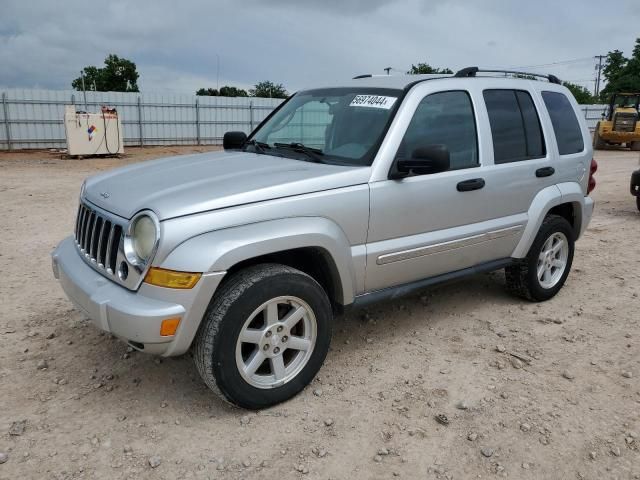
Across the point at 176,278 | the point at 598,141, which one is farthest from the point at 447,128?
the point at 598,141

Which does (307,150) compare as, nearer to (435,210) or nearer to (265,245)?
(435,210)

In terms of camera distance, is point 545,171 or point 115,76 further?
point 115,76

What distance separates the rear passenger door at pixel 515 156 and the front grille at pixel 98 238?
2.56 metres

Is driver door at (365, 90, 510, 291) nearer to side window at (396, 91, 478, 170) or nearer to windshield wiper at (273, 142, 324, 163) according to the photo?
→ side window at (396, 91, 478, 170)

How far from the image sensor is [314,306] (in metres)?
3.10

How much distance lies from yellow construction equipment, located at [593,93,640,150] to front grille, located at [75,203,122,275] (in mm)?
24139

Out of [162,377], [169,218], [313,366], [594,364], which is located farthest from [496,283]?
[169,218]

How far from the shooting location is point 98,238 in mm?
3102

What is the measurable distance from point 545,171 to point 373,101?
1649mm

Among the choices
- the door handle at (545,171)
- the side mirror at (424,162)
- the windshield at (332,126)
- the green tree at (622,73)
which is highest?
the green tree at (622,73)

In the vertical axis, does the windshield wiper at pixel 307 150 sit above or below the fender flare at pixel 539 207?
above

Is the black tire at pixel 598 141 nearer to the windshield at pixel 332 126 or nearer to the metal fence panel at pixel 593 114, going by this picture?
the metal fence panel at pixel 593 114

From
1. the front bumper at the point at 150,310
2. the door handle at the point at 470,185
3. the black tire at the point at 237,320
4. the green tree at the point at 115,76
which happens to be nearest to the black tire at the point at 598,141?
the door handle at the point at 470,185

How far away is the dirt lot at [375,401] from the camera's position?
268cm
